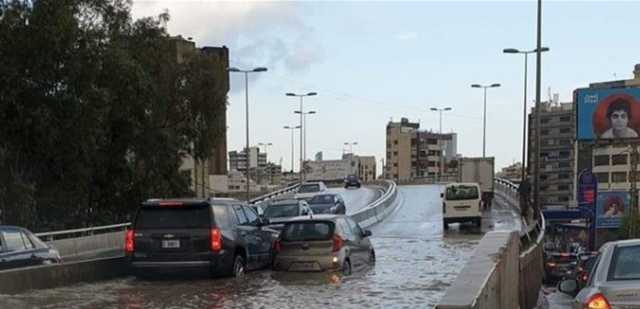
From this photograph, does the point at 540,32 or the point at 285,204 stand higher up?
the point at 540,32

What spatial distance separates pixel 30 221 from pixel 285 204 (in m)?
9.90

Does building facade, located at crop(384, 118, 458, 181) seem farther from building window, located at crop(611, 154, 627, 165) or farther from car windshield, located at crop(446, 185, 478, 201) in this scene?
car windshield, located at crop(446, 185, 478, 201)

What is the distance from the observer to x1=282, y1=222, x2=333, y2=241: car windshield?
57.7ft

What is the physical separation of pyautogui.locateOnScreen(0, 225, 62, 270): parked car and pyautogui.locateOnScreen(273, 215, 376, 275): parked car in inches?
180

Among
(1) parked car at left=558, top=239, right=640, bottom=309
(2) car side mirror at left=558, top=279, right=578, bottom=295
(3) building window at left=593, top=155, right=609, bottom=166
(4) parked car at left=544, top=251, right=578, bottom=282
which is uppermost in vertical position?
(3) building window at left=593, top=155, right=609, bottom=166

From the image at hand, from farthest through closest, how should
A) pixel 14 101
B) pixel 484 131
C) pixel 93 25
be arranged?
1. pixel 484 131
2. pixel 93 25
3. pixel 14 101

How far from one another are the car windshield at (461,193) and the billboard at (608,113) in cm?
2183

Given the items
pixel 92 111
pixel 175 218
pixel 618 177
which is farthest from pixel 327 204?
pixel 618 177

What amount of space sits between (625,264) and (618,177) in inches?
4101

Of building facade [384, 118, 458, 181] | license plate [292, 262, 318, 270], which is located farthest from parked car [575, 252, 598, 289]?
building facade [384, 118, 458, 181]

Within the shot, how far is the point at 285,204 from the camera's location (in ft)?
99.5

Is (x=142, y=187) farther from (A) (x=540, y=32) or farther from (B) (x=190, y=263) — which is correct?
(B) (x=190, y=263)

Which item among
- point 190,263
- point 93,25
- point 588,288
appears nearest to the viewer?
point 588,288

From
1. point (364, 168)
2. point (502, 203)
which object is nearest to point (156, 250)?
point (502, 203)
